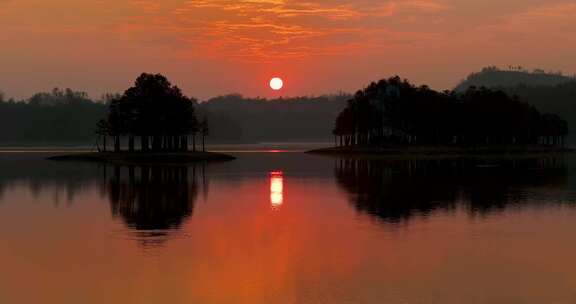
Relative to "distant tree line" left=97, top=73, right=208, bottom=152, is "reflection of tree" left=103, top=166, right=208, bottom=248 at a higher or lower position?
lower

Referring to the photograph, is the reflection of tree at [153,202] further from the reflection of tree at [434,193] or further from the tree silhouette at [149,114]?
the tree silhouette at [149,114]

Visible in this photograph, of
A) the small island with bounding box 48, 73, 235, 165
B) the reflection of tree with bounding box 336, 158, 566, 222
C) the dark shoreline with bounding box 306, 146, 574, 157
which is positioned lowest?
the dark shoreline with bounding box 306, 146, 574, 157

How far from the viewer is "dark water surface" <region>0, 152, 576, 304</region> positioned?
2577 cm

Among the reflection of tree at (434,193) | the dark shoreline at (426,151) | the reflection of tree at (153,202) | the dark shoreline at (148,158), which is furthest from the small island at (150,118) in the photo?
the reflection of tree at (434,193)

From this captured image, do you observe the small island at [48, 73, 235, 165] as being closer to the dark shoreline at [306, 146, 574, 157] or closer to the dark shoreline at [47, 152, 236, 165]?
the dark shoreline at [47, 152, 236, 165]

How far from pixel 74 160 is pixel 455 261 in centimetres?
13061

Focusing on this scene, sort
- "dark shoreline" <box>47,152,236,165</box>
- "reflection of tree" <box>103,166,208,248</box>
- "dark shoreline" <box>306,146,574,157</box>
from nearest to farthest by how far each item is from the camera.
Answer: "reflection of tree" <box>103,166,208,248</box> → "dark shoreline" <box>47,152,236,165</box> → "dark shoreline" <box>306,146,574,157</box>

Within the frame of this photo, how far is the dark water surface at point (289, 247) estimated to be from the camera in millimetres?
25766

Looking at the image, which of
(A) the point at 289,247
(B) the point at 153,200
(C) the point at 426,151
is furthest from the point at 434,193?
(C) the point at 426,151

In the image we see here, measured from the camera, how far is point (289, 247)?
115 ft

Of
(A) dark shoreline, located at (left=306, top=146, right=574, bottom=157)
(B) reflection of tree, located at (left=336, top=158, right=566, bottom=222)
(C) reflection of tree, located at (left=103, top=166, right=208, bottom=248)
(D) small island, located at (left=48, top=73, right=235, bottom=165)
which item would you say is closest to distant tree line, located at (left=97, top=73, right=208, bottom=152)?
(D) small island, located at (left=48, top=73, right=235, bottom=165)

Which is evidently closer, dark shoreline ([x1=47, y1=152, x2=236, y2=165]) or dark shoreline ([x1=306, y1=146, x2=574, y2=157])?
dark shoreline ([x1=47, y1=152, x2=236, y2=165])

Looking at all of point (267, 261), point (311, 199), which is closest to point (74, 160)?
point (311, 199)

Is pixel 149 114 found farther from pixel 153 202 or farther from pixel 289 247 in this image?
pixel 289 247
